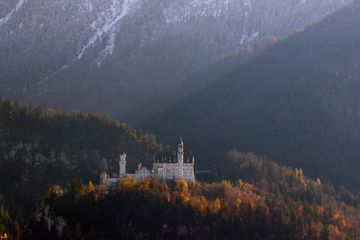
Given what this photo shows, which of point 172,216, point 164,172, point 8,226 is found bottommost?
point 8,226

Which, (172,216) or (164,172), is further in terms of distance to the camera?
(164,172)

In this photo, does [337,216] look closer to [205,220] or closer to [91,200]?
[205,220]

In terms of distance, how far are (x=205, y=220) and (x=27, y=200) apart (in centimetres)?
5537

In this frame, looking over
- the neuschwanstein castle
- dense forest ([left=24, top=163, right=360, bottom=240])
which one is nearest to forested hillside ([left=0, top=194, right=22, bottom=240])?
dense forest ([left=24, top=163, right=360, bottom=240])

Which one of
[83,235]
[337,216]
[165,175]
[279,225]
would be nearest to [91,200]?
[83,235]

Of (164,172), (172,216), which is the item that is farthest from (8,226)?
(172,216)

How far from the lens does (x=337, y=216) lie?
560 ft

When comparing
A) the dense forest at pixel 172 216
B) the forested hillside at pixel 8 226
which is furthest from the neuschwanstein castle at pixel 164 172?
the forested hillside at pixel 8 226

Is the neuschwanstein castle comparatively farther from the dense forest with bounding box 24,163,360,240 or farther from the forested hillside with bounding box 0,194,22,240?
the forested hillside with bounding box 0,194,22,240

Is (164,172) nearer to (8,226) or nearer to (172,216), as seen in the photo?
(172,216)

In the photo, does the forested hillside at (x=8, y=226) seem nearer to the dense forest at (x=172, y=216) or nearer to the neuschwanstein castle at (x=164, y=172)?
the dense forest at (x=172, y=216)

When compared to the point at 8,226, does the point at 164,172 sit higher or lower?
higher

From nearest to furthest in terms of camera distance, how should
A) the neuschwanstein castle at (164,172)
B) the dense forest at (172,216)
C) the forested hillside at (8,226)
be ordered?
the dense forest at (172,216) < the forested hillside at (8,226) < the neuschwanstein castle at (164,172)

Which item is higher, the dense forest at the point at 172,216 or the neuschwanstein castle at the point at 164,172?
the neuschwanstein castle at the point at 164,172
